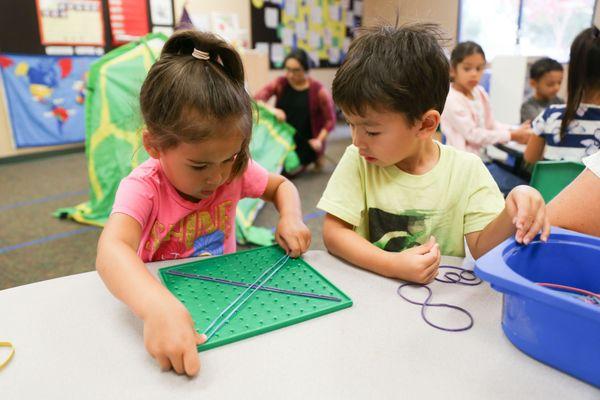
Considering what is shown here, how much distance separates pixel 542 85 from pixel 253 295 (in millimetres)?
2666

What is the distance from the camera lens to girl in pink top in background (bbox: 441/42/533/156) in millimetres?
2102

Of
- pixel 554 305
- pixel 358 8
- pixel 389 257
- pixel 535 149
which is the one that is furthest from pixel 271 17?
pixel 554 305

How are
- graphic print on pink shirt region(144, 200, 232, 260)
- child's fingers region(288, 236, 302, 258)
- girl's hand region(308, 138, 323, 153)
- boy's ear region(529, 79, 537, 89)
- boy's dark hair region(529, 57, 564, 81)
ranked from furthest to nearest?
girl's hand region(308, 138, 323, 153), boy's ear region(529, 79, 537, 89), boy's dark hair region(529, 57, 564, 81), graphic print on pink shirt region(144, 200, 232, 260), child's fingers region(288, 236, 302, 258)

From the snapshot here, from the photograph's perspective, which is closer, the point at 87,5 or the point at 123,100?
the point at 123,100

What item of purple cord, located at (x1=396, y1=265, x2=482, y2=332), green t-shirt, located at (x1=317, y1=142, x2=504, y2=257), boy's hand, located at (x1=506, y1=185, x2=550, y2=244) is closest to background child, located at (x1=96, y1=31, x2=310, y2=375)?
green t-shirt, located at (x1=317, y1=142, x2=504, y2=257)

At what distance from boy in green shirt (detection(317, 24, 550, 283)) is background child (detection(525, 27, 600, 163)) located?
0.87m

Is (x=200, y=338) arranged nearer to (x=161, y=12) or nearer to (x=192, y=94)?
(x=192, y=94)

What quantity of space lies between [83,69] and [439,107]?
4.07 m

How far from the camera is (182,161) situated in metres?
0.79

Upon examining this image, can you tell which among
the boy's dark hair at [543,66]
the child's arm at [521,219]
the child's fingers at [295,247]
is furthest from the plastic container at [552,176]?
the boy's dark hair at [543,66]

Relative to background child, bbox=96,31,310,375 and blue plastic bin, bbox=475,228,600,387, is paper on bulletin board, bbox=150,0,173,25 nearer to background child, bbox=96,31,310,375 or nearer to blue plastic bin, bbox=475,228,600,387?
background child, bbox=96,31,310,375

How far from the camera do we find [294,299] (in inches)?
25.4

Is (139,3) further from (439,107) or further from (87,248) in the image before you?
(439,107)

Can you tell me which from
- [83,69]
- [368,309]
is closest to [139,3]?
[83,69]
